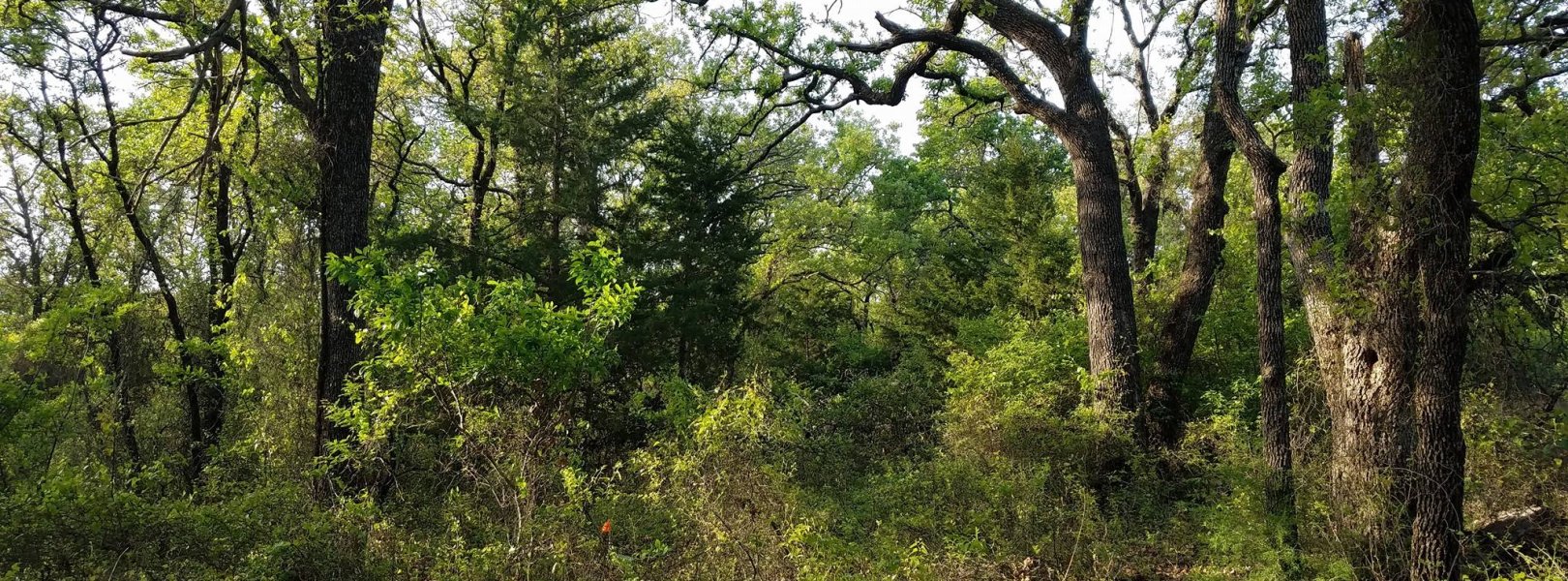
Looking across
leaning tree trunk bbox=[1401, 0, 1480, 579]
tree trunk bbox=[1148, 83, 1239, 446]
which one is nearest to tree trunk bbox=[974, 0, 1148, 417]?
tree trunk bbox=[1148, 83, 1239, 446]

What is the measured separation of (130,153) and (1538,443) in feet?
58.3

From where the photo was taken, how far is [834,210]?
18422 mm

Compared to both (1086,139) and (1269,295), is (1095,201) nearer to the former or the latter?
(1086,139)

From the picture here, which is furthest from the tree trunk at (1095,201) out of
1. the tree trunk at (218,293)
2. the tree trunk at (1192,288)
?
Result: the tree trunk at (218,293)

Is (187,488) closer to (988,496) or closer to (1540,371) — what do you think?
(988,496)

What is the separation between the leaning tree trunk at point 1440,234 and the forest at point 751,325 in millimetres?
18

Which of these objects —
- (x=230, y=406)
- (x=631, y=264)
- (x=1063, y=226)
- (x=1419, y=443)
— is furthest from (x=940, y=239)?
→ (x=230, y=406)

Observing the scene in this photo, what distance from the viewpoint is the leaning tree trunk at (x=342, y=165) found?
22.7ft

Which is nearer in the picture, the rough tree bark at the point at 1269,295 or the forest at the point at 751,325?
the forest at the point at 751,325

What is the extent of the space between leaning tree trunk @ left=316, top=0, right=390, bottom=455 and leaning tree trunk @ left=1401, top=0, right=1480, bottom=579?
7.75 m

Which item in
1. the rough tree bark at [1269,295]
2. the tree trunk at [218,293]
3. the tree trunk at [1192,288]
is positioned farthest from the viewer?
the tree trunk at [218,293]

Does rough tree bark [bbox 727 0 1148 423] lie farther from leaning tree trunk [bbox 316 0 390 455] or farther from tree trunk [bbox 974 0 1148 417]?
leaning tree trunk [bbox 316 0 390 455]

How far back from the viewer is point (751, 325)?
13.3 m

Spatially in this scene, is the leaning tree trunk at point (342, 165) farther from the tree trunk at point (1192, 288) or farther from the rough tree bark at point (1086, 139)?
the tree trunk at point (1192, 288)
